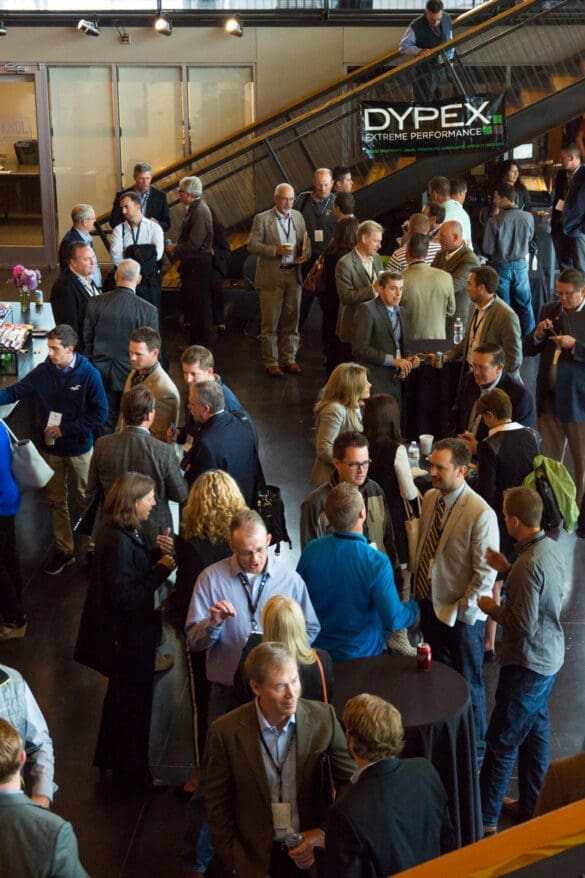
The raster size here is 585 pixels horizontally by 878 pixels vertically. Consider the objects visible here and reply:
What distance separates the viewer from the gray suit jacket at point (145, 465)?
245 inches

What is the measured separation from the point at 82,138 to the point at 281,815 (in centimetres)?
1407

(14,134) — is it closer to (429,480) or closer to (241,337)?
(241,337)

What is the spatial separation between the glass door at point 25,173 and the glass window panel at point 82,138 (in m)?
0.16

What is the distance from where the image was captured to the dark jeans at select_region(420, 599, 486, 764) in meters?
5.43

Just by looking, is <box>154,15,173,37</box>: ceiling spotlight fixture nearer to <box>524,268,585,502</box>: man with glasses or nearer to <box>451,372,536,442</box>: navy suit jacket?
<box>524,268,585,502</box>: man with glasses

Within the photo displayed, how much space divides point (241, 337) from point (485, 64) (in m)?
4.13

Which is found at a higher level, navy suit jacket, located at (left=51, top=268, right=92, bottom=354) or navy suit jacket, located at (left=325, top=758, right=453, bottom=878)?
navy suit jacket, located at (left=51, top=268, right=92, bottom=354)

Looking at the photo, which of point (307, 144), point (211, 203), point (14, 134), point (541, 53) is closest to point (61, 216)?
point (14, 134)

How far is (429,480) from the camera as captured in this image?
21.5ft

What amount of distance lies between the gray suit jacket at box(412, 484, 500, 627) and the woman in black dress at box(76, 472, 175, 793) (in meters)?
1.32

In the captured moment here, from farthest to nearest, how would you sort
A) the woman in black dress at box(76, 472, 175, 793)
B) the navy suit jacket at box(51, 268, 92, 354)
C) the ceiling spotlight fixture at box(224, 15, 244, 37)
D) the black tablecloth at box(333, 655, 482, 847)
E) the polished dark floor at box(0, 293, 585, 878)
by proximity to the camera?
the ceiling spotlight fixture at box(224, 15, 244, 37) < the navy suit jacket at box(51, 268, 92, 354) < the woman in black dress at box(76, 472, 175, 793) < the polished dark floor at box(0, 293, 585, 878) < the black tablecloth at box(333, 655, 482, 847)

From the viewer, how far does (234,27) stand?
15.0 meters

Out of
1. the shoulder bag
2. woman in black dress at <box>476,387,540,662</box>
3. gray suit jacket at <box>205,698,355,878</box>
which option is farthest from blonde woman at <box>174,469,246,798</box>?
woman in black dress at <box>476,387,540,662</box>

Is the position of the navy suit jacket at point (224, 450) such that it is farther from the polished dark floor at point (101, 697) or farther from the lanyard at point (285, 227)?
the lanyard at point (285, 227)
